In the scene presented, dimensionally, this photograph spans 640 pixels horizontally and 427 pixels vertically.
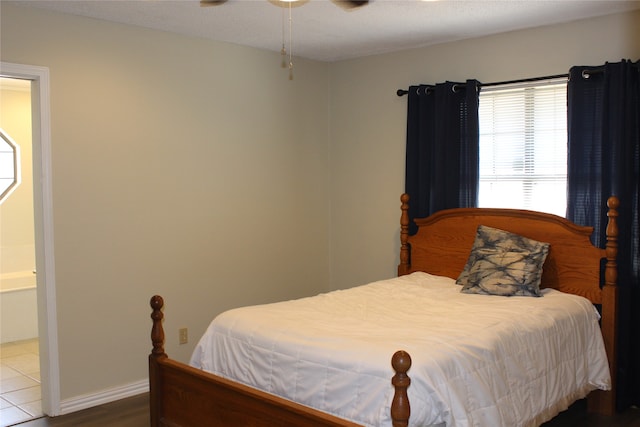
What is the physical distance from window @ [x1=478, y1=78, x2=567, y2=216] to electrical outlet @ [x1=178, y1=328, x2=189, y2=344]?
2253mm

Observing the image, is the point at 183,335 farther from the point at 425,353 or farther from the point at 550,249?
the point at 550,249

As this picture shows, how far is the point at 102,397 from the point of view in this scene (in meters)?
4.03

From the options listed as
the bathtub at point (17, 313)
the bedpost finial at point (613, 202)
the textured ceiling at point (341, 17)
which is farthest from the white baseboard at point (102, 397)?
the bedpost finial at point (613, 202)

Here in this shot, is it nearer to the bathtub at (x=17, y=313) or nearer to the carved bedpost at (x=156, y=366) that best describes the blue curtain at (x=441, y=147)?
the carved bedpost at (x=156, y=366)

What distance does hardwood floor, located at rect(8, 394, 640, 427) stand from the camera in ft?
12.0

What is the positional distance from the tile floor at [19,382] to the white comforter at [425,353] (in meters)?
1.41

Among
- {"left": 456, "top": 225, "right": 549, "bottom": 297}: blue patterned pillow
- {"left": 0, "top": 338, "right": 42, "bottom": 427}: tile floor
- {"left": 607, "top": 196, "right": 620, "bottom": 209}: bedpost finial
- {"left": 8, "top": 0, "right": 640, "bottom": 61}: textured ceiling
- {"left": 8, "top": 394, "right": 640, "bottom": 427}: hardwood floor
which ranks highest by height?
{"left": 8, "top": 0, "right": 640, "bottom": 61}: textured ceiling

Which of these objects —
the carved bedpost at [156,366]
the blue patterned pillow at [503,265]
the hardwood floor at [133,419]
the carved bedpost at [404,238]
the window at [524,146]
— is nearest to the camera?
the carved bedpost at [156,366]

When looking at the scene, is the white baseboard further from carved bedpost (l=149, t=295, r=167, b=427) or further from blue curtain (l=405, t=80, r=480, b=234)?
blue curtain (l=405, t=80, r=480, b=234)

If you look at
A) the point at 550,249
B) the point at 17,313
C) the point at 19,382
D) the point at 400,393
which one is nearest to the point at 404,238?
the point at 550,249

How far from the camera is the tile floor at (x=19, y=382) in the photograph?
390cm

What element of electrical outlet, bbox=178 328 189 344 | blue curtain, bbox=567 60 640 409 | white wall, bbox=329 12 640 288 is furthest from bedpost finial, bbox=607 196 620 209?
electrical outlet, bbox=178 328 189 344

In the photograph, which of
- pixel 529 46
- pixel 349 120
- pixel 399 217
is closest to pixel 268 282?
pixel 399 217

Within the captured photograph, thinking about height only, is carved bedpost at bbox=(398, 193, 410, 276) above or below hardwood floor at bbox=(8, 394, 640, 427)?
above
